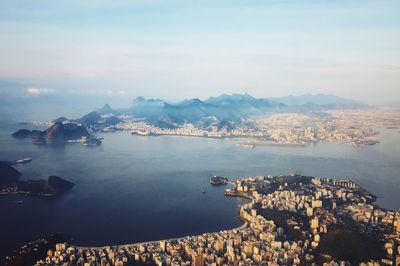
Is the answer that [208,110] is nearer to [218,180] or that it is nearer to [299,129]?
[299,129]

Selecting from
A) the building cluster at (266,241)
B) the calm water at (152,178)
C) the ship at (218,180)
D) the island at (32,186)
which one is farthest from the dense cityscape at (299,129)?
the island at (32,186)

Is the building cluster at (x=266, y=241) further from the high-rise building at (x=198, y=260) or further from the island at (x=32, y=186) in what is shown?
the island at (x=32, y=186)

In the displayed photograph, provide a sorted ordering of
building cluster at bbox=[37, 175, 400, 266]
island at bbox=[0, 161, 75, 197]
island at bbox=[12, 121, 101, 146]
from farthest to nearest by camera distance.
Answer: island at bbox=[12, 121, 101, 146] < island at bbox=[0, 161, 75, 197] < building cluster at bbox=[37, 175, 400, 266]

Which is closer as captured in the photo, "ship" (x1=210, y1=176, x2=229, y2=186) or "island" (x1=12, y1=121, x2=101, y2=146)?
"ship" (x1=210, y1=176, x2=229, y2=186)

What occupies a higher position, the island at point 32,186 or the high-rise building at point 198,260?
the island at point 32,186

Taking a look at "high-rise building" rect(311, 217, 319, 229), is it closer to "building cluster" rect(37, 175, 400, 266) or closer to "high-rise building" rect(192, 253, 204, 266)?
"building cluster" rect(37, 175, 400, 266)

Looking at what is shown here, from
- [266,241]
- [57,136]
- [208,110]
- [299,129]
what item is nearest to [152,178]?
[266,241]

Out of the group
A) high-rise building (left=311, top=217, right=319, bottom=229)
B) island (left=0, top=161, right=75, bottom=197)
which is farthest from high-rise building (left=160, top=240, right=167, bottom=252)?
island (left=0, top=161, right=75, bottom=197)
